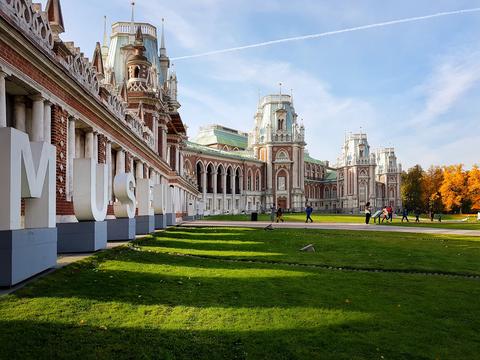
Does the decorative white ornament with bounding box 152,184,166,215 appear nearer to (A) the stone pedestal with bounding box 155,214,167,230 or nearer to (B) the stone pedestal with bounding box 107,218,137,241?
(A) the stone pedestal with bounding box 155,214,167,230

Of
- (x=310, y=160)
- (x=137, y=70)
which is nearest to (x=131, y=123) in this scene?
(x=137, y=70)

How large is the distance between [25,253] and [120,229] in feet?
24.7

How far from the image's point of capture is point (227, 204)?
87.4m

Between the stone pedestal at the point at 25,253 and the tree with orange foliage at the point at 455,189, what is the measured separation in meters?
93.3

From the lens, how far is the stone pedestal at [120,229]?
1436 cm

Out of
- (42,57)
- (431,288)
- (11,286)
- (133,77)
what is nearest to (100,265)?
(11,286)

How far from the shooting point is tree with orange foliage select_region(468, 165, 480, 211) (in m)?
86.2

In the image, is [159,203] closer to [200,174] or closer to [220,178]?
[200,174]

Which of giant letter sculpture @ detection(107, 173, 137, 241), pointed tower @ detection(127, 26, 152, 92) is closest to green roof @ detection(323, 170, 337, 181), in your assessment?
pointed tower @ detection(127, 26, 152, 92)

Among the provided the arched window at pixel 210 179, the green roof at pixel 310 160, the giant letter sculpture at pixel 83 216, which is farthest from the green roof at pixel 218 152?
the giant letter sculpture at pixel 83 216

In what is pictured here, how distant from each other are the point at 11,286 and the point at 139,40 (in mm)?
27607

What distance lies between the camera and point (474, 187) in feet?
284

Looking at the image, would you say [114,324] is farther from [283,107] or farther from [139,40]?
[283,107]

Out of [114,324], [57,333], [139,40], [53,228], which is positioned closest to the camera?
[57,333]
